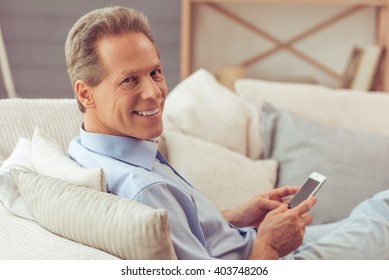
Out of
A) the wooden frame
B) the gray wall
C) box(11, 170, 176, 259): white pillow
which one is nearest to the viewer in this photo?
box(11, 170, 176, 259): white pillow

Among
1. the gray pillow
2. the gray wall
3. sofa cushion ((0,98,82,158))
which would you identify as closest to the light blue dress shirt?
sofa cushion ((0,98,82,158))

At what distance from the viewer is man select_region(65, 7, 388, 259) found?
988mm

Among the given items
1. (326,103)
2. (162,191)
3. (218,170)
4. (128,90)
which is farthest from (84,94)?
(326,103)

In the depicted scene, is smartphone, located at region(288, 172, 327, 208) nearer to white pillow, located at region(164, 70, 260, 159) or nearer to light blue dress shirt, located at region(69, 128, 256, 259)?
light blue dress shirt, located at region(69, 128, 256, 259)

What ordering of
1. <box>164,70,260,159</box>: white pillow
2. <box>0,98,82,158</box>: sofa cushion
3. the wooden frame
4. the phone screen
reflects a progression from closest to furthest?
the phone screen
<box>0,98,82,158</box>: sofa cushion
<box>164,70,260,159</box>: white pillow
the wooden frame

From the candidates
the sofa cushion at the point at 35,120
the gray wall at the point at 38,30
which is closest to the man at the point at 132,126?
the sofa cushion at the point at 35,120

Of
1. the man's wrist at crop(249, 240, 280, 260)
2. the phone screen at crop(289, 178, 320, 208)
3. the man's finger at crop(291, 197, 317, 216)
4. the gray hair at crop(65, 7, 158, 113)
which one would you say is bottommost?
the man's wrist at crop(249, 240, 280, 260)

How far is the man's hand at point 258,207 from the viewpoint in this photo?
4.16 ft

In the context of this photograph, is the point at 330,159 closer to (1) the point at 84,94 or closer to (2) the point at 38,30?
(1) the point at 84,94

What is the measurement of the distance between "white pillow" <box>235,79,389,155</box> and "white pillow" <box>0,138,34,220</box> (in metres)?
0.71

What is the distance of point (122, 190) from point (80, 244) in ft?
0.33

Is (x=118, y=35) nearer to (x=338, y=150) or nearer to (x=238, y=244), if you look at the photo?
(x=238, y=244)

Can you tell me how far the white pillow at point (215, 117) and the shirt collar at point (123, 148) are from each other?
0.60 metres
